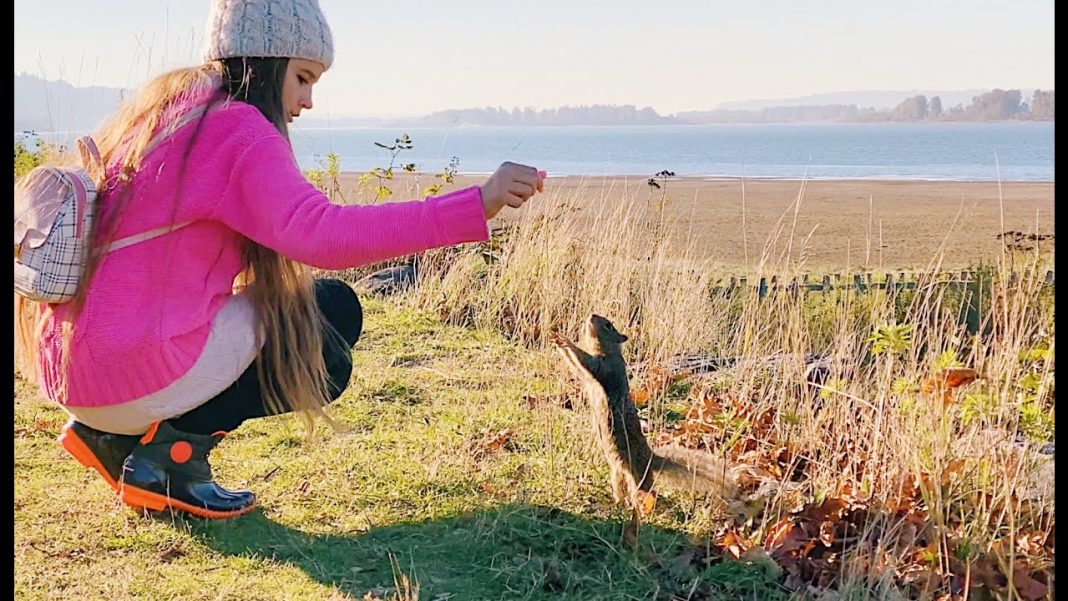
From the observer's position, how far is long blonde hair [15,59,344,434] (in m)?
2.69

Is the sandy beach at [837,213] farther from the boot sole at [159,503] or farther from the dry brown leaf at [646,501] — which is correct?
the boot sole at [159,503]

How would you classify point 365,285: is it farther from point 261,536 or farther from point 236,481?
point 261,536

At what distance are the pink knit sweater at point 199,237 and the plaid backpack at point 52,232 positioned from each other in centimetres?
6

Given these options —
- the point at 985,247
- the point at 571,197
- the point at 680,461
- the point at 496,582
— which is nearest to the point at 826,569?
the point at 680,461

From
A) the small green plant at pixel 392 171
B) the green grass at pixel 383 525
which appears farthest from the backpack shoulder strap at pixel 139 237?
the small green plant at pixel 392 171

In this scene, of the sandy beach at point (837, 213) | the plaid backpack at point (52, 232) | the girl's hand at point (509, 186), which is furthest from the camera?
the sandy beach at point (837, 213)

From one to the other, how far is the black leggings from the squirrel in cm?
65

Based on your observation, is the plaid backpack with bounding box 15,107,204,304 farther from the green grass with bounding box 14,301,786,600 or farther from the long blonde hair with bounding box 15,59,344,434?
the green grass with bounding box 14,301,786,600

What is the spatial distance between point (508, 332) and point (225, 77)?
108 inches

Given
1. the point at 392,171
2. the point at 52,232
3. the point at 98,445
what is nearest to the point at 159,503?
the point at 98,445

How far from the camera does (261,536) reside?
2875 millimetres

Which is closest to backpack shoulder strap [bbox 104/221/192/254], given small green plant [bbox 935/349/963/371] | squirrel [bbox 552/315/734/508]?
squirrel [bbox 552/315/734/508]

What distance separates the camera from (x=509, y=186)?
96.3 inches

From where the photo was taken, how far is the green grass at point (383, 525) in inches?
103
